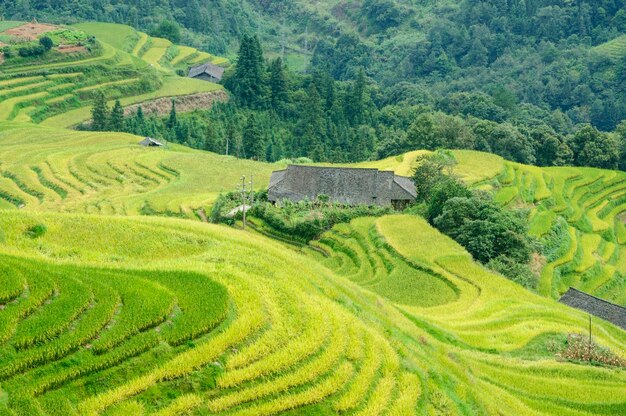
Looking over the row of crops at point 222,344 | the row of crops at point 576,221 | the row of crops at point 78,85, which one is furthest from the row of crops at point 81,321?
the row of crops at point 78,85

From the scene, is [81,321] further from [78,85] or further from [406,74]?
[406,74]

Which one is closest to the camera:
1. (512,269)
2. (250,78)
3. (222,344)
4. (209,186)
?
(222,344)

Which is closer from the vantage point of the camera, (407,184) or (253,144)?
(407,184)

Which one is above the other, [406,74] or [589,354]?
[589,354]

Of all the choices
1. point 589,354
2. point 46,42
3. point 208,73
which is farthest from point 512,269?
point 208,73

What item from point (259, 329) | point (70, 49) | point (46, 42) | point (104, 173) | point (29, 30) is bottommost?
point (104, 173)

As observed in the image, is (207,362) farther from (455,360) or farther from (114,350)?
(455,360)

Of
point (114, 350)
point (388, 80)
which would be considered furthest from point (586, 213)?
point (388, 80)

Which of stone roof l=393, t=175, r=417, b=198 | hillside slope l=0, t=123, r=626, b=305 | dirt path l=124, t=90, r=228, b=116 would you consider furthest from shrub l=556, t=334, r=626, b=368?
dirt path l=124, t=90, r=228, b=116
